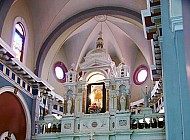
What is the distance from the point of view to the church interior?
11586mm

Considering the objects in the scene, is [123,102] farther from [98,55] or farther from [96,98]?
[98,55]

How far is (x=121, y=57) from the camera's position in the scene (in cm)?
1761

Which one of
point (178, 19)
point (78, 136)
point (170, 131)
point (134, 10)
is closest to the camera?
point (178, 19)

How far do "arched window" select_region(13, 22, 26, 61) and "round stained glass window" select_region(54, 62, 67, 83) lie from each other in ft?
11.9

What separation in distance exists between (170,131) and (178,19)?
6.87ft

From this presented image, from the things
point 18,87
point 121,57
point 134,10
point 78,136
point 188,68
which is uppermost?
point 134,10

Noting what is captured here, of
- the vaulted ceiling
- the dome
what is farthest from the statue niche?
the vaulted ceiling

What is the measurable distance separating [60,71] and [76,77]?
3898 mm

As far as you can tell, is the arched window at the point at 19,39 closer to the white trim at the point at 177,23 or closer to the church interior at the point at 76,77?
the church interior at the point at 76,77

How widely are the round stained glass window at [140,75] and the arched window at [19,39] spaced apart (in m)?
6.54

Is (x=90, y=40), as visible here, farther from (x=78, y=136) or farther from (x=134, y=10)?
(x=78, y=136)

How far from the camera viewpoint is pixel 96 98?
13219mm

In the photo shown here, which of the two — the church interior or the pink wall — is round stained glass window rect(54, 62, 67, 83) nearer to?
the church interior

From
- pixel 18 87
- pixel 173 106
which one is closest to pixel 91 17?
pixel 18 87
